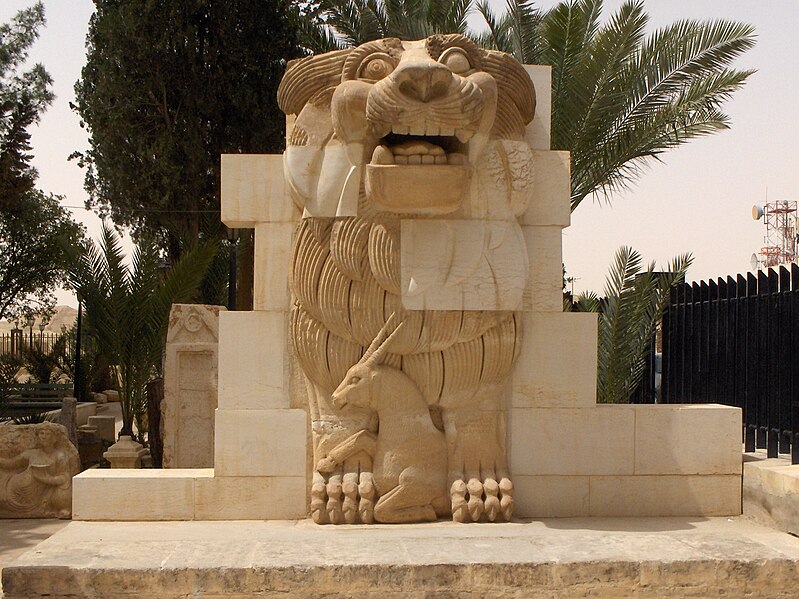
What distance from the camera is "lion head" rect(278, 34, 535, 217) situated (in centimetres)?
423

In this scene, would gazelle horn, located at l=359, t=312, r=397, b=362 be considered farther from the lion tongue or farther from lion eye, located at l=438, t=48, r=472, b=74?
lion eye, located at l=438, t=48, r=472, b=74

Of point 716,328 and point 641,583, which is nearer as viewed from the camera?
point 641,583

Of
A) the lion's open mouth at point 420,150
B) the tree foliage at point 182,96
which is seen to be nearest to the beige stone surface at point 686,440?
the lion's open mouth at point 420,150

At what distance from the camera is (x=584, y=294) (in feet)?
34.0

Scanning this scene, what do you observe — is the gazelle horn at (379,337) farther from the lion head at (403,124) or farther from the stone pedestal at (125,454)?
the stone pedestal at (125,454)

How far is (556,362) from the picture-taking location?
4730 millimetres

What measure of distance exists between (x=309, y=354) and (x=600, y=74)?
595 centimetres

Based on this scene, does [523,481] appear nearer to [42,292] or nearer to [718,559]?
[718,559]

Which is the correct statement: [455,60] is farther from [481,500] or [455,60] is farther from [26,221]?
[26,221]

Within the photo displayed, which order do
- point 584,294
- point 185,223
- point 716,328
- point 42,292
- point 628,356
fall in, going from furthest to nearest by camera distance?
point 42,292
point 185,223
point 584,294
point 628,356
point 716,328

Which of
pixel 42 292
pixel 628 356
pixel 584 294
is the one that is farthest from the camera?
pixel 42 292

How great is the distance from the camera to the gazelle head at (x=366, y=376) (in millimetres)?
4465

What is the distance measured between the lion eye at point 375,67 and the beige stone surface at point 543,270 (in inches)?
46.2

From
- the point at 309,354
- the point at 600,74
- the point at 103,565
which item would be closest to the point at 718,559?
the point at 309,354
